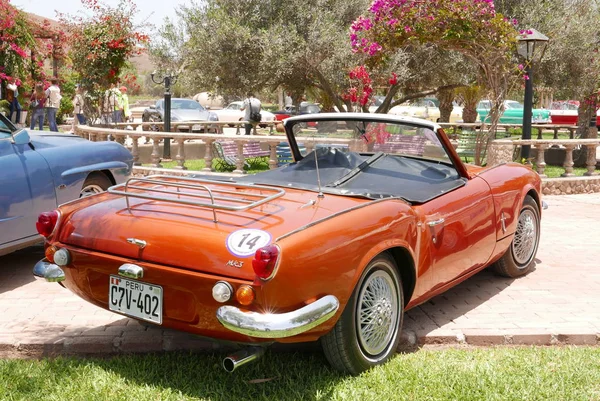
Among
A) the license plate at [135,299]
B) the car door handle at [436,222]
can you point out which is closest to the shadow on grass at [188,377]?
the license plate at [135,299]

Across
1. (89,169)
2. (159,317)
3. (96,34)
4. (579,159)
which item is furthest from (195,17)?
(159,317)

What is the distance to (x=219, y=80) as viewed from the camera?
18656 millimetres

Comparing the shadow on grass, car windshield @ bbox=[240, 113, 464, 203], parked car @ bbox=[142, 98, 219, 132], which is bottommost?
the shadow on grass

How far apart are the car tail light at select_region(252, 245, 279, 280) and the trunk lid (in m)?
0.07

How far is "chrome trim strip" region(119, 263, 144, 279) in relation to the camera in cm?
389

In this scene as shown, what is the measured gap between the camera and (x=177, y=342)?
4.68 m

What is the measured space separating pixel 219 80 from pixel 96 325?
14.2 metres

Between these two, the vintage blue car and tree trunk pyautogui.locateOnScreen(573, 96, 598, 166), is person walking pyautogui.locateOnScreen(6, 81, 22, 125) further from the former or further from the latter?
tree trunk pyautogui.locateOnScreen(573, 96, 598, 166)

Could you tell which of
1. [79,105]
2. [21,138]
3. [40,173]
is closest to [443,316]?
[40,173]

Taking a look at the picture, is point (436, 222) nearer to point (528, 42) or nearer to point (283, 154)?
point (283, 154)

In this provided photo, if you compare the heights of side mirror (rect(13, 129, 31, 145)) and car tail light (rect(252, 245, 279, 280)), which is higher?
side mirror (rect(13, 129, 31, 145))

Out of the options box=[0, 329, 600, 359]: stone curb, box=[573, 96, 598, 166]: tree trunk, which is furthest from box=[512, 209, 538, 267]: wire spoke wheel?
box=[573, 96, 598, 166]: tree trunk

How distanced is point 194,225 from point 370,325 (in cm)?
118

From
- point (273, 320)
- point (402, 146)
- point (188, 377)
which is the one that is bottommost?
point (188, 377)
